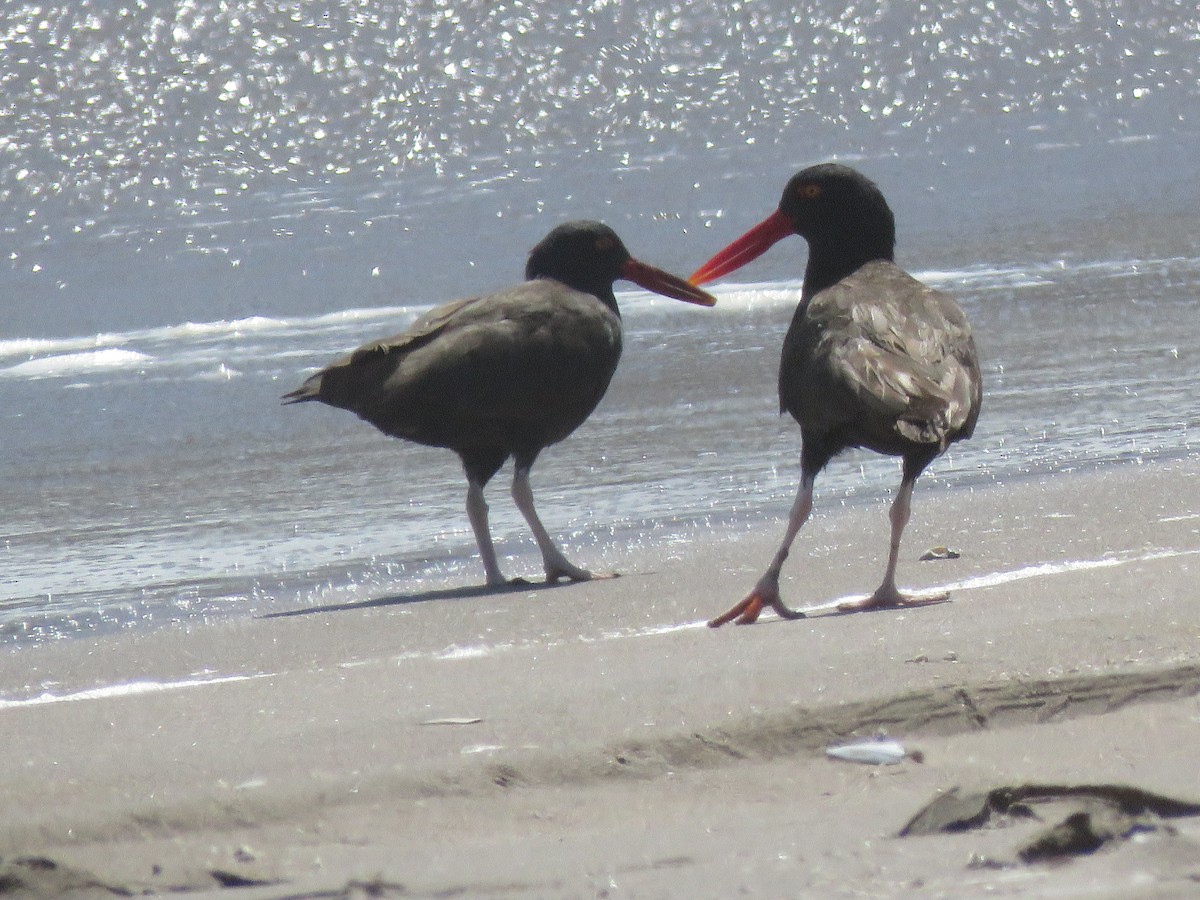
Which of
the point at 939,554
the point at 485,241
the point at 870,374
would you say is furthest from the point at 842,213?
the point at 485,241

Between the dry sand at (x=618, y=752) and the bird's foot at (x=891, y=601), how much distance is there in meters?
0.11

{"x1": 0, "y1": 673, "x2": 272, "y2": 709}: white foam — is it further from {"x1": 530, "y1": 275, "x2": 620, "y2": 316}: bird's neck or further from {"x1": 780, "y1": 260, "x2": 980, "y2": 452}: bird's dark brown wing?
{"x1": 530, "y1": 275, "x2": 620, "y2": 316}: bird's neck

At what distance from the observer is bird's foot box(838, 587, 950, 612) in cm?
421

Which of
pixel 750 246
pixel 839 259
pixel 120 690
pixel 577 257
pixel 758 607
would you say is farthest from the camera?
pixel 577 257

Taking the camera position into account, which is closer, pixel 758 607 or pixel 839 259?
pixel 758 607

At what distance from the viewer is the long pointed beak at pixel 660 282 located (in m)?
6.62

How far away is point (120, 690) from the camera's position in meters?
3.97

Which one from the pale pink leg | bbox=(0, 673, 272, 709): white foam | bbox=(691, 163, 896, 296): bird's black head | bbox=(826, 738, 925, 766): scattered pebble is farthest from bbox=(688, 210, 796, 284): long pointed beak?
bbox=(826, 738, 925, 766): scattered pebble

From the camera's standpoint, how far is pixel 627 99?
720 inches

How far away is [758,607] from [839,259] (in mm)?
1325

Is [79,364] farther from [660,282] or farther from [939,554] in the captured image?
[939,554]

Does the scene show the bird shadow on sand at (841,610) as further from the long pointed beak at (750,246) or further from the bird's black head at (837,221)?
the long pointed beak at (750,246)

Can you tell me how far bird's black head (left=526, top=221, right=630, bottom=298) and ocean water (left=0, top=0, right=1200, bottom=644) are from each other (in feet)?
2.36

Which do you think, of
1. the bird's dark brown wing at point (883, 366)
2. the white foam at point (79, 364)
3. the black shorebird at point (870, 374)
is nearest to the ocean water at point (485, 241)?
the white foam at point (79, 364)
